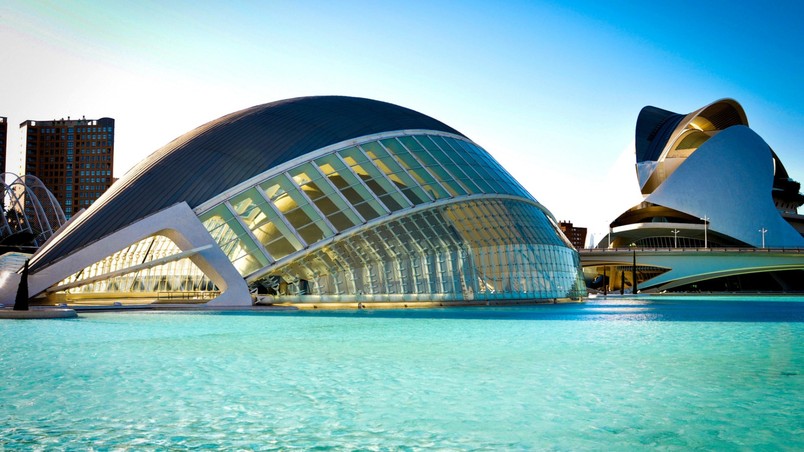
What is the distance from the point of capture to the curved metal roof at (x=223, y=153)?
29.1 metres

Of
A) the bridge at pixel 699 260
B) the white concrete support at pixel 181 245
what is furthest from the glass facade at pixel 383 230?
the bridge at pixel 699 260

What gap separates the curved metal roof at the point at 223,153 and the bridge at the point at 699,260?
44.8m

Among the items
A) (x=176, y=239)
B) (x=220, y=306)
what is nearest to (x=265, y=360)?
(x=220, y=306)

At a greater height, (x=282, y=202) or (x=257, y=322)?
(x=282, y=202)

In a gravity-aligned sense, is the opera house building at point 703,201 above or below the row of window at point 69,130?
below

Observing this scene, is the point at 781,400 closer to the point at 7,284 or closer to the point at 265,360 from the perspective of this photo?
the point at 265,360

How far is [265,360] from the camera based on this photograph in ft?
37.6

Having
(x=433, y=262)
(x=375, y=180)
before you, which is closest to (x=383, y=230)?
(x=375, y=180)

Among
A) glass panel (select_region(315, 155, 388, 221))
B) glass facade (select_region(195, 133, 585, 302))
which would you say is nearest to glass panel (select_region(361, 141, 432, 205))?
glass facade (select_region(195, 133, 585, 302))

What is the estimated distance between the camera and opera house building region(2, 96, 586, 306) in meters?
28.4

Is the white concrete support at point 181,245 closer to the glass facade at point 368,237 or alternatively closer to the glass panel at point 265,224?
the glass facade at point 368,237

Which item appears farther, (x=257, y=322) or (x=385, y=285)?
(x=385, y=285)

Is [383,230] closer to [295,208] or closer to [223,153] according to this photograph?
[295,208]

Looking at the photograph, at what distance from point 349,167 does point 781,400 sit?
26106 mm
